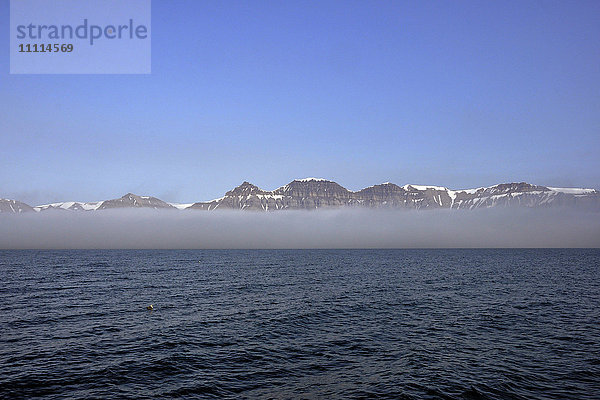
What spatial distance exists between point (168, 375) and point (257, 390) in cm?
730

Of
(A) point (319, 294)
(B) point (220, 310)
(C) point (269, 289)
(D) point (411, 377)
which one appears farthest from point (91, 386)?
(C) point (269, 289)

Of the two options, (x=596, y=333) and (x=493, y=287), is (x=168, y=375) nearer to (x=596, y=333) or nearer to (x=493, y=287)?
(x=596, y=333)

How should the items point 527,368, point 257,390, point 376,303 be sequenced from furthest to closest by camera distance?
point 376,303 → point 527,368 → point 257,390

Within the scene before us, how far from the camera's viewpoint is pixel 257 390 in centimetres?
2425

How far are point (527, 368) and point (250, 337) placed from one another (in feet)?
79.8

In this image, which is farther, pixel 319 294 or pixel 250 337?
pixel 319 294

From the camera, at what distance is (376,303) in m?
57.9

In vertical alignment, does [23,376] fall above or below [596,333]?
above

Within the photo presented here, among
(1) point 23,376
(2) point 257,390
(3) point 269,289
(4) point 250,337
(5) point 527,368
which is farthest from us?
(3) point 269,289

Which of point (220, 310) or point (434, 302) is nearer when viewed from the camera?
point (220, 310)

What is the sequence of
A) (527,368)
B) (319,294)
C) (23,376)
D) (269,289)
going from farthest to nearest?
1. (269,289)
2. (319,294)
3. (527,368)
4. (23,376)

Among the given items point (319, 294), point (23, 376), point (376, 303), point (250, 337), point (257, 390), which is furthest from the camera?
point (319, 294)

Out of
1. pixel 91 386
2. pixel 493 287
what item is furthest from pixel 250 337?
pixel 493 287

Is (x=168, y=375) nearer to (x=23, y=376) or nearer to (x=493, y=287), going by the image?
(x=23, y=376)
